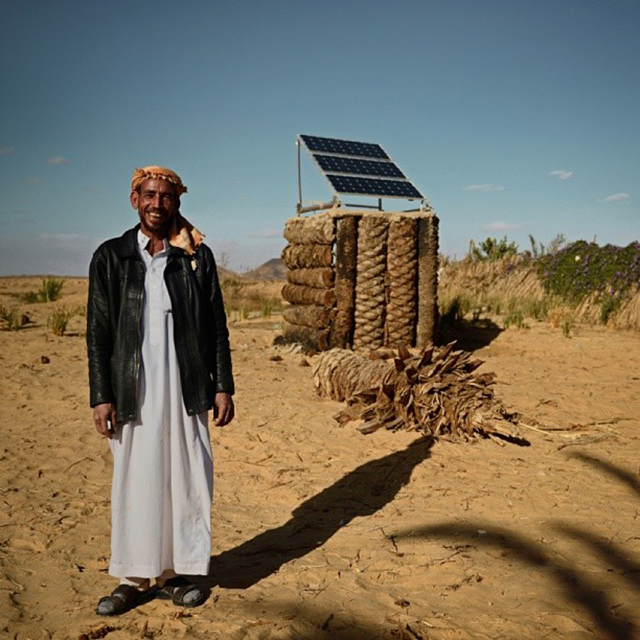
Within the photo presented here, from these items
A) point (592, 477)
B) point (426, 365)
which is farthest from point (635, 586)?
point (426, 365)

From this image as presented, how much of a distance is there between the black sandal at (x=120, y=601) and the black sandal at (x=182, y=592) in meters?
0.11

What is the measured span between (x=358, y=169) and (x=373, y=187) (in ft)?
2.47

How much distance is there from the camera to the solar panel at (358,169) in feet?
33.9

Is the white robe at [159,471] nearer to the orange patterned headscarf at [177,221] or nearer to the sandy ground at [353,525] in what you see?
the orange patterned headscarf at [177,221]

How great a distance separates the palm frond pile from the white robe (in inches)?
116

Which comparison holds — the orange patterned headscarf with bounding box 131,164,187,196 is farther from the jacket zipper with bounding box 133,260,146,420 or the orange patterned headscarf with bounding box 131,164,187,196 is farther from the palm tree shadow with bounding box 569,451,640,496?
the palm tree shadow with bounding box 569,451,640,496

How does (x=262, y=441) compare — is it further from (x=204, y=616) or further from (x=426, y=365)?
(x=204, y=616)

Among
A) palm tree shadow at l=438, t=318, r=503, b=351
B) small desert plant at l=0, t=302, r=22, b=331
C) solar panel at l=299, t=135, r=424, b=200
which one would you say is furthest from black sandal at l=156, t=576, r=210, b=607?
small desert plant at l=0, t=302, r=22, b=331

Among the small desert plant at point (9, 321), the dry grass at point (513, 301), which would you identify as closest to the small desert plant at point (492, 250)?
the dry grass at point (513, 301)

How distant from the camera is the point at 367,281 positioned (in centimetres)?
936

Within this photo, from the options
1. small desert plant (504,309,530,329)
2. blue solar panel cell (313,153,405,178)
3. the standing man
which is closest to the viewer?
the standing man

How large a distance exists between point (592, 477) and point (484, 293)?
34.7 ft

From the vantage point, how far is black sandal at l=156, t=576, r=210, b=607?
3.33 m

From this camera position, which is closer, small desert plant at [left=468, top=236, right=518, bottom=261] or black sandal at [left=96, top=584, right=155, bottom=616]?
black sandal at [left=96, top=584, right=155, bottom=616]
